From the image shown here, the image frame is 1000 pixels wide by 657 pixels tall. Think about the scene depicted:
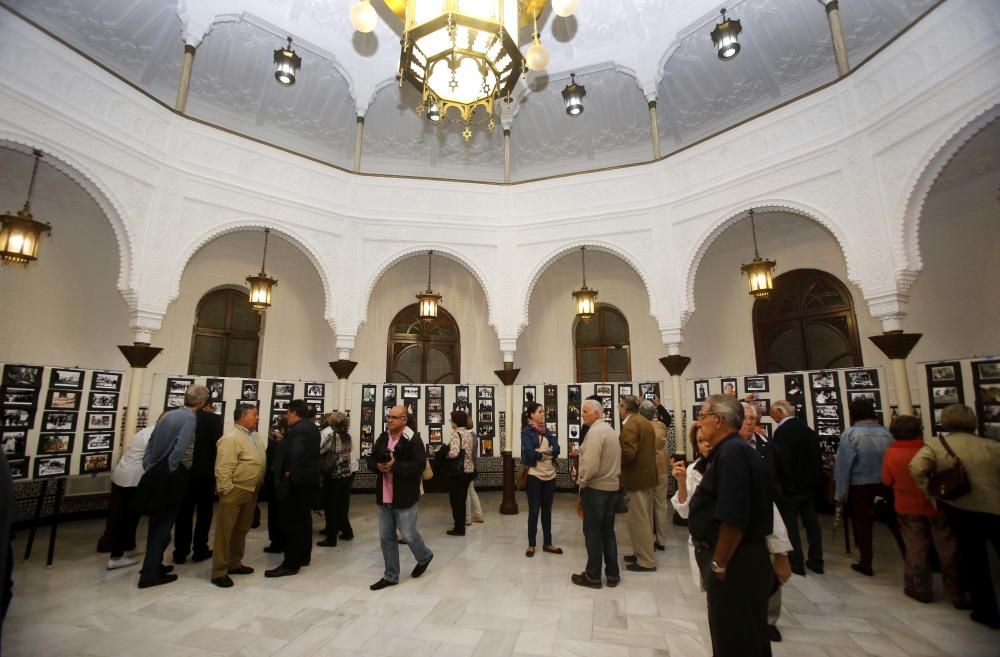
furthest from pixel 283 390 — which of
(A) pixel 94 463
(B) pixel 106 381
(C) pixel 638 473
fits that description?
(C) pixel 638 473

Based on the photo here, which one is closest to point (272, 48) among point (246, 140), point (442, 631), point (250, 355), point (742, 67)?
point (246, 140)

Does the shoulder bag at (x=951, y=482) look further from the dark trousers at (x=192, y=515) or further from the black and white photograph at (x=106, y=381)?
the black and white photograph at (x=106, y=381)

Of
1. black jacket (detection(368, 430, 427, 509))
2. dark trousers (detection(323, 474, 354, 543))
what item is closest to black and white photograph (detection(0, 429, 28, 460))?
dark trousers (detection(323, 474, 354, 543))

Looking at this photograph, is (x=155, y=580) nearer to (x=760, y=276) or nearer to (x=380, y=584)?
(x=380, y=584)

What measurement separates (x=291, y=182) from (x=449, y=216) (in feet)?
9.62

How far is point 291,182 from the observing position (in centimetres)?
849

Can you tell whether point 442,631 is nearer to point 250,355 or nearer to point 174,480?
point 174,480

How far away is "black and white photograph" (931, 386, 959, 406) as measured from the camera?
604 centimetres

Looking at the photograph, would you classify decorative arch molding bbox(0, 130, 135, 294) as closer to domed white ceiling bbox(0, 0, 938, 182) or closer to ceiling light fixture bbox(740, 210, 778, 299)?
domed white ceiling bbox(0, 0, 938, 182)

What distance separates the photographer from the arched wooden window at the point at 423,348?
1096 cm

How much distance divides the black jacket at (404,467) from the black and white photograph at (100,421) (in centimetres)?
439

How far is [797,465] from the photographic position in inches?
193

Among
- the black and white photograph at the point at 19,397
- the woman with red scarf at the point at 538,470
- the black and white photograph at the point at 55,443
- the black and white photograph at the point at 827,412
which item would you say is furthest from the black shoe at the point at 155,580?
the black and white photograph at the point at 827,412

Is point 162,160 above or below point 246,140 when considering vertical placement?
below
